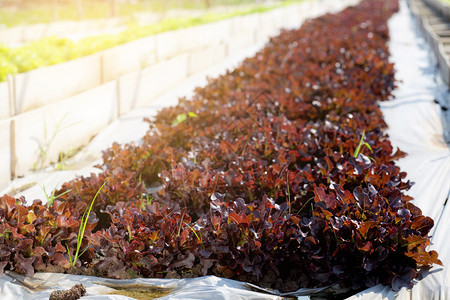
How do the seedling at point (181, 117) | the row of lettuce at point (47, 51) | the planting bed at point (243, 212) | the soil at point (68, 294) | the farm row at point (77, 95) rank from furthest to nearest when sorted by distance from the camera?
the row of lettuce at point (47, 51) < the seedling at point (181, 117) < the farm row at point (77, 95) < the planting bed at point (243, 212) < the soil at point (68, 294)

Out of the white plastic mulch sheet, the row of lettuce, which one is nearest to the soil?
the white plastic mulch sheet

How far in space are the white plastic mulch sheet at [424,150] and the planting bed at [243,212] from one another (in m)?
0.10

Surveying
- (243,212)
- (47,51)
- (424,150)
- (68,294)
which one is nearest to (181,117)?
(47,51)

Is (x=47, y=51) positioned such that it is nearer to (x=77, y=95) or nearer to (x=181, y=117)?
(x=77, y=95)

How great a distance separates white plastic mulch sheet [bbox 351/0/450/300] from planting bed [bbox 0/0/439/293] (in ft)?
0.34

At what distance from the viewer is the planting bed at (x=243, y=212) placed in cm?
263

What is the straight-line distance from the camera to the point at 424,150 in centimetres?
481

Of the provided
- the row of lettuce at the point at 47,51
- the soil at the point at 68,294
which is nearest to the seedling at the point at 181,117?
the row of lettuce at the point at 47,51

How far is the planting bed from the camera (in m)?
2.63

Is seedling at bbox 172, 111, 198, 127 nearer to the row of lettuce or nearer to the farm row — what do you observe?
the farm row

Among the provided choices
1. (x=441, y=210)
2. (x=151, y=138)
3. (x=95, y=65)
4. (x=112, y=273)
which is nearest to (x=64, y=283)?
(x=112, y=273)

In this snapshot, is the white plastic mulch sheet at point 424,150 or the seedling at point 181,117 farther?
the seedling at point 181,117

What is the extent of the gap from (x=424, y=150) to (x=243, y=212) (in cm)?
284

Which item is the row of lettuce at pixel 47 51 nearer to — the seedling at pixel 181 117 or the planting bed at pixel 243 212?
the seedling at pixel 181 117
